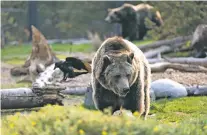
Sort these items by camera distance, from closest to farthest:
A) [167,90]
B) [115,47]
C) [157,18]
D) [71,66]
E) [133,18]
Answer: [115,47] → [167,90] → [71,66] → [157,18] → [133,18]

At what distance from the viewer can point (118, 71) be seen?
21.6ft

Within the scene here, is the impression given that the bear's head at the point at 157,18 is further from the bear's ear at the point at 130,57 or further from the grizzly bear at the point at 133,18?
the bear's ear at the point at 130,57

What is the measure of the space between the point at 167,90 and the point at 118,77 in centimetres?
368

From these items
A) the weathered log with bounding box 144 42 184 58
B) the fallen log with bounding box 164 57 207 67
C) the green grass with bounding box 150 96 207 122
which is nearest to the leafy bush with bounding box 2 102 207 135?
the green grass with bounding box 150 96 207 122

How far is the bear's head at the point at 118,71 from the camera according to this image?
6.55 meters

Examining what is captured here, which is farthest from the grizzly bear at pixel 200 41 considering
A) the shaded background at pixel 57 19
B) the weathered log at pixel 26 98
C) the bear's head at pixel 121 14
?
the shaded background at pixel 57 19

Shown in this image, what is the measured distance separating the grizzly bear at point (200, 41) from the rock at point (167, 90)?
4575 millimetres

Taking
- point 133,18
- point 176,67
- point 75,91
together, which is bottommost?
point 133,18

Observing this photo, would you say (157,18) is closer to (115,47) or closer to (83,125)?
(115,47)

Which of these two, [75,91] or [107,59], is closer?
[107,59]

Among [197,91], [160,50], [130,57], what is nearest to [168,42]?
[160,50]

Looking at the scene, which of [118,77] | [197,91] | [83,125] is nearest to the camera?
[83,125]

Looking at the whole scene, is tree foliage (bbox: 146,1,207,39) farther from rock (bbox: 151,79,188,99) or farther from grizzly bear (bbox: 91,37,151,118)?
grizzly bear (bbox: 91,37,151,118)

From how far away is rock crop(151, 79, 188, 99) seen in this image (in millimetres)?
10094
